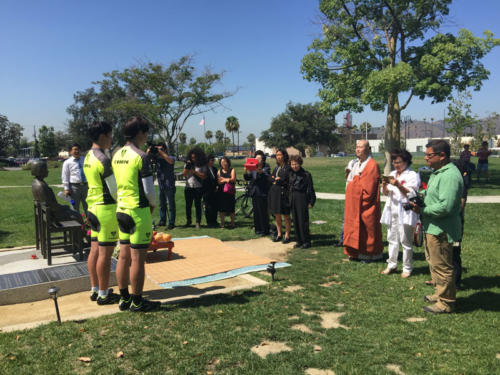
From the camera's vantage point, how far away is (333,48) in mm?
20250

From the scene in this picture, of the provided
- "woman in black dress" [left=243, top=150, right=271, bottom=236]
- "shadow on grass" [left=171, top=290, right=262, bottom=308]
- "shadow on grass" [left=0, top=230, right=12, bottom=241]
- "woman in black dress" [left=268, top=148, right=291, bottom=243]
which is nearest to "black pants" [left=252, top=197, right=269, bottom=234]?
"woman in black dress" [left=243, top=150, right=271, bottom=236]

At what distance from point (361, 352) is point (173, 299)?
95.8 inches

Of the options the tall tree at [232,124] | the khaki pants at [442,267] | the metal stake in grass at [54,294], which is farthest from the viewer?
the tall tree at [232,124]

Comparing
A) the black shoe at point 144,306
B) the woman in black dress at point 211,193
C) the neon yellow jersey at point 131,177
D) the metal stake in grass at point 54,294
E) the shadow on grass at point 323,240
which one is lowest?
the shadow on grass at point 323,240

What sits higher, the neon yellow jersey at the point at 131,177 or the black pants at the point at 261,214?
the neon yellow jersey at the point at 131,177

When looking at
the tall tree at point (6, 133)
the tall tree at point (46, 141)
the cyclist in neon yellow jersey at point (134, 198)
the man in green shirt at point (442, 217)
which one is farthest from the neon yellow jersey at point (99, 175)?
the tall tree at point (6, 133)

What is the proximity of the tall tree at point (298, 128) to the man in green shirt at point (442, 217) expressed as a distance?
68.1m

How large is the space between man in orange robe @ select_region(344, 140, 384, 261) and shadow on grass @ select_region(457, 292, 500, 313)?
1.85 m

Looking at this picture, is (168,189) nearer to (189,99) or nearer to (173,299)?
(173,299)

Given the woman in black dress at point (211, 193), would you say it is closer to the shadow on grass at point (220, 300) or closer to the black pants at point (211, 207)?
the black pants at point (211, 207)

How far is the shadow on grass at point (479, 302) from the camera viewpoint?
459 cm

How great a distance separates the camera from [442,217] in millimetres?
4277

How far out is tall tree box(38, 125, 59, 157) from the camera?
241 ft

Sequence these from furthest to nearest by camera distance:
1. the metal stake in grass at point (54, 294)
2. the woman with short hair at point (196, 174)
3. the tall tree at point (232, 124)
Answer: the tall tree at point (232, 124)
the woman with short hair at point (196, 174)
the metal stake in grass at point (54, 294)
